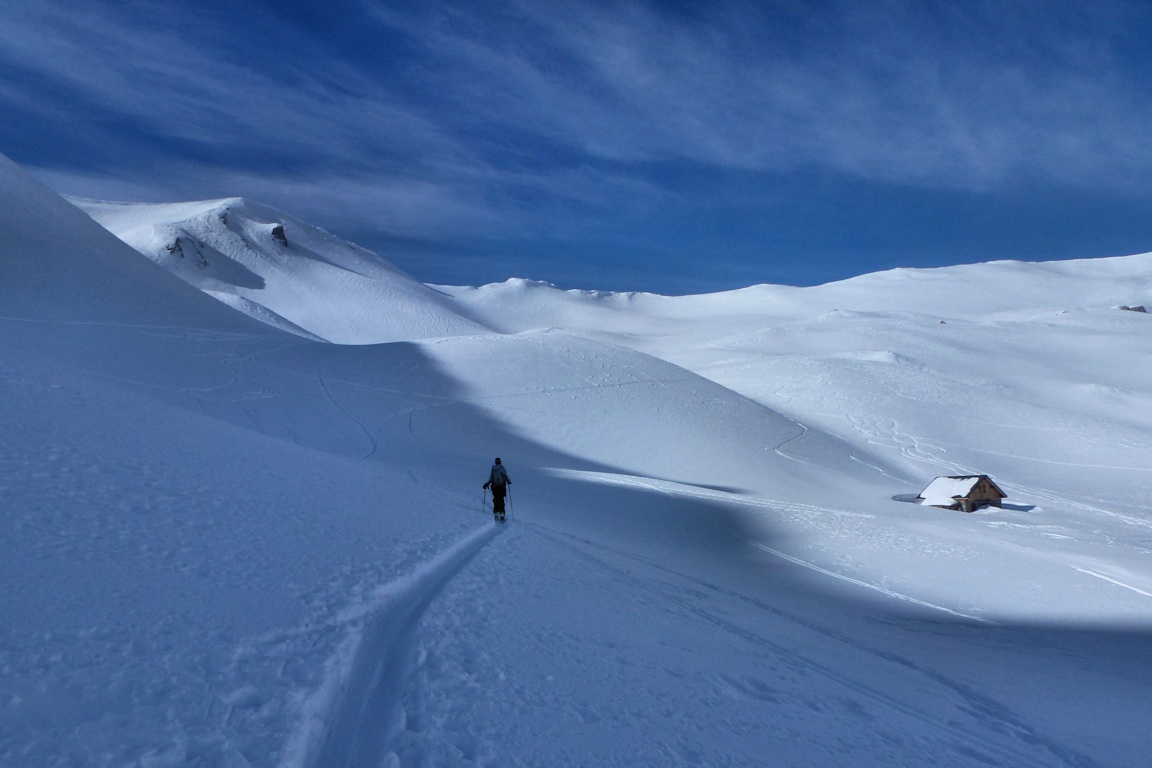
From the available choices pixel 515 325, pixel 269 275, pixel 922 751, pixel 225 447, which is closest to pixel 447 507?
pixel 225 447

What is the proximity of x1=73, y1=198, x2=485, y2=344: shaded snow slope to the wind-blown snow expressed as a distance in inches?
1877

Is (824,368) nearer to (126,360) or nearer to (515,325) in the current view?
(126,360)

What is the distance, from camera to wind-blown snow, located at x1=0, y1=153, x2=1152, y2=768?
4.40 m

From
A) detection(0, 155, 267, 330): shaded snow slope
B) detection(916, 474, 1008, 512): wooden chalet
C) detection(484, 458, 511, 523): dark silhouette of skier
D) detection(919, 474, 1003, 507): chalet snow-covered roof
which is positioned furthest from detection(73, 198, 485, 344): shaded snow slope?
detection(484, 458, 511, 523): dark silhouette of skier

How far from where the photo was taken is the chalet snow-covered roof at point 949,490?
26.6m

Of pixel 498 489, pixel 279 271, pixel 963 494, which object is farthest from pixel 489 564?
pixel 279 271

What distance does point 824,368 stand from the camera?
52969 mm

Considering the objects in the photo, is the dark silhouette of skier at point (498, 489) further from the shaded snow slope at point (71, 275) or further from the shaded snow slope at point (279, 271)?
the shaded snow slope at point (279, 271)

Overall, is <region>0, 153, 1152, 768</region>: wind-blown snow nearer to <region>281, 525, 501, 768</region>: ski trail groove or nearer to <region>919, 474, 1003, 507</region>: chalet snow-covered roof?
<region>281, 525, 501, 768</region>: ski trail groove

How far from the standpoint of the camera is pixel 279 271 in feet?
333

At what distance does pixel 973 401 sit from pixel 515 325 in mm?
101005

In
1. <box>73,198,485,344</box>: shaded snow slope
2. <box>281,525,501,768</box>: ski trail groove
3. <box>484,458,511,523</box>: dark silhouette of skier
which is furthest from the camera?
<box>73,198,485,344</box>: shaded snow slope

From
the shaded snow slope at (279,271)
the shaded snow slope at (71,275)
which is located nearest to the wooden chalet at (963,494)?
the shaded snow slope at (71,275)

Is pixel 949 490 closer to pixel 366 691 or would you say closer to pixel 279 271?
pixel 366 691
